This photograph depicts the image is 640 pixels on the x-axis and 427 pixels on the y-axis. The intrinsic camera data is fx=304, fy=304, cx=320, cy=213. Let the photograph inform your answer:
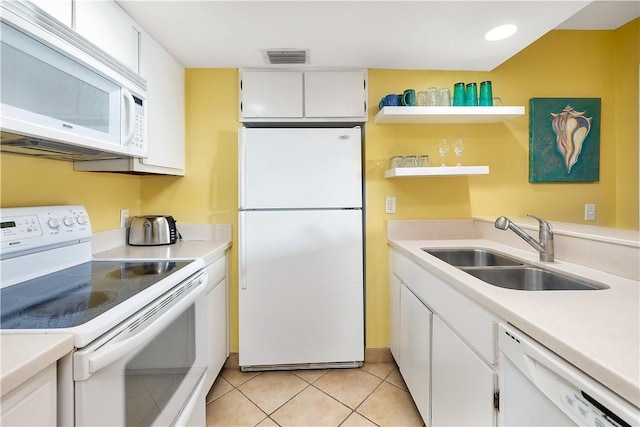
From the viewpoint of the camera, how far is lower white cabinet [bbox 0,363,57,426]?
1.93 ft

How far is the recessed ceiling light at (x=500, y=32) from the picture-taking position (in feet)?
5.44

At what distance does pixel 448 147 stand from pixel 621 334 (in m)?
1.69

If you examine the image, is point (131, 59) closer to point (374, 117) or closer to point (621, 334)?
point (374, 117)

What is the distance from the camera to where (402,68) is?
222 cm

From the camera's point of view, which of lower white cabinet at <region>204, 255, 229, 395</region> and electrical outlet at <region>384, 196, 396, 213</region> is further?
electrical outlet at <region>384, 196, 396, 213</region>

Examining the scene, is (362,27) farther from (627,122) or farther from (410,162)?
(627,122)

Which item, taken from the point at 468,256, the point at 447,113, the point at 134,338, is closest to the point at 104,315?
the point at 134,338

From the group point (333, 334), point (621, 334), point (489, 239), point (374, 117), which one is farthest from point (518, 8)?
point (333, 334)

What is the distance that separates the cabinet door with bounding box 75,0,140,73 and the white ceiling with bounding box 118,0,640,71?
8 centimetres

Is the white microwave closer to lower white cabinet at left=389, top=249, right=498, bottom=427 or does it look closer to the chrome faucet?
lower white cabinet at left=389, top=249, right=498, bottom=427

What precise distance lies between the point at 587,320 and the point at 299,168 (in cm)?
158

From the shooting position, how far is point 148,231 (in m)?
1.96

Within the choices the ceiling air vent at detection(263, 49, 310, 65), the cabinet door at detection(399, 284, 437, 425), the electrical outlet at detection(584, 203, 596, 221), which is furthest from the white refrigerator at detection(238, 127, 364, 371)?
the electrical outlet at detection(584, 203, 596, 221)

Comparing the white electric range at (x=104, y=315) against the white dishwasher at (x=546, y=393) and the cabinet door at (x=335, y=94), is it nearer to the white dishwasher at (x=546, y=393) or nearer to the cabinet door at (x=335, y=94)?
the white dishwasher at (x=546, y=393)
